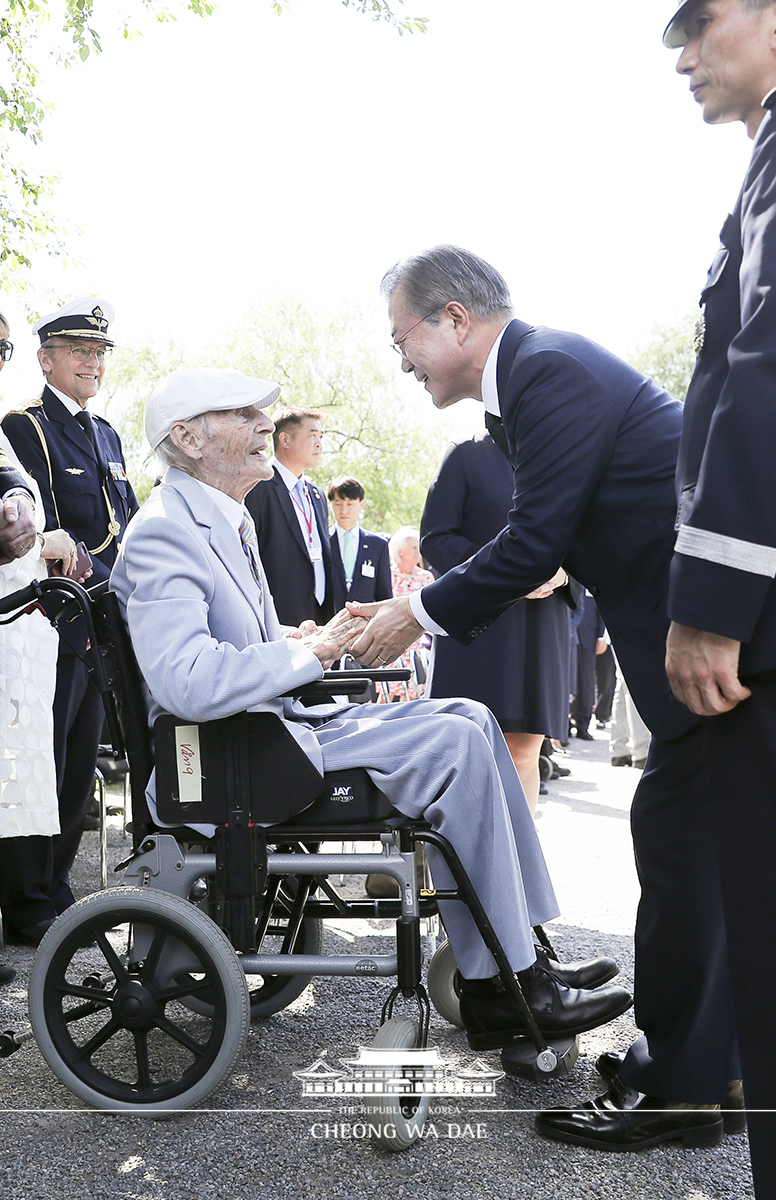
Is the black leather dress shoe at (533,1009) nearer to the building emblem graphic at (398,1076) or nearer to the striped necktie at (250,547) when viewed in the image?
the building emblem graphic at (398,1076)

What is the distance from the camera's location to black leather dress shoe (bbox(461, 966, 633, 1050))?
2393mm

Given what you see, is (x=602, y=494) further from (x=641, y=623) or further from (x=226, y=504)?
(x=226, y=504)

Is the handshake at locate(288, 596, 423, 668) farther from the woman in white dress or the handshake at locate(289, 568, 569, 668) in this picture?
the woman in white dress

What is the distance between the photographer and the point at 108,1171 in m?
2.19

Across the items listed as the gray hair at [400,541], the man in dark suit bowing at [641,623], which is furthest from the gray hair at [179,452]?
the gray hair at [400,541]

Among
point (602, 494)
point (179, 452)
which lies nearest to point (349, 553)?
point (179, 452)

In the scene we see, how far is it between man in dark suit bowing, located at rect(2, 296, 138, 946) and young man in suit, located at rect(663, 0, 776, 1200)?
298 centimetres

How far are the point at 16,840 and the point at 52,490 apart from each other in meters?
1.41

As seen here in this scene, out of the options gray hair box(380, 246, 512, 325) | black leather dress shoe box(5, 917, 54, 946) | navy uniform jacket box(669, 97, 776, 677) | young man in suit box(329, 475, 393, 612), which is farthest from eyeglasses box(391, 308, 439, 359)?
young man in suit box(329, 475, 393, 612)

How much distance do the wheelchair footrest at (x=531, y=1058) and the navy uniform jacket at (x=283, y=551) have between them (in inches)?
132

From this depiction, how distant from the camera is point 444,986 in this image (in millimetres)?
2973

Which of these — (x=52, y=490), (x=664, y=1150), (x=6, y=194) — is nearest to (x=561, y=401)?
(x=664, y=1150)

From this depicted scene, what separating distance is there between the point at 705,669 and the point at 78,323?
3.63 m

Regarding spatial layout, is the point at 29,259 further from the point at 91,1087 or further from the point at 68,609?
the point at 91,1087
